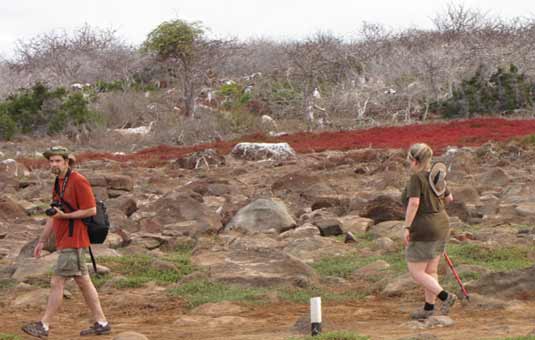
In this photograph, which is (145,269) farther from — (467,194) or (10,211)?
(467,194)

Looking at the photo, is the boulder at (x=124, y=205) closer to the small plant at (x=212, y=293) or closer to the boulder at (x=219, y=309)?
the small plant at (x=212, y=293)

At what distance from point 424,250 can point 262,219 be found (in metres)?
6.22

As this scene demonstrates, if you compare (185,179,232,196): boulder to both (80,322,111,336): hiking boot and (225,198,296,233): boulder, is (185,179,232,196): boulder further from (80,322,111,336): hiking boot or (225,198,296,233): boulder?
(80,322,111,336): hiking boot

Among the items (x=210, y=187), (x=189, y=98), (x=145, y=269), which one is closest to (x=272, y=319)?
(x=145, y=269)

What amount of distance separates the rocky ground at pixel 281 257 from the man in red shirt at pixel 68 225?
41cm

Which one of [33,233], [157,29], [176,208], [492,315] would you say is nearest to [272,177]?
[176,208]

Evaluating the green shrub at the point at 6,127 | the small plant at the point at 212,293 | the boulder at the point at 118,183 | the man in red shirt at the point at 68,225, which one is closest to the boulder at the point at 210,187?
the boulder at the point at 118,183

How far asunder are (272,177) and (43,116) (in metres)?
17.4

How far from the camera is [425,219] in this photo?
22.9ft

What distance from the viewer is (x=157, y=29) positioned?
41062 mm

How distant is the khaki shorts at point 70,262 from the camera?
276 inches

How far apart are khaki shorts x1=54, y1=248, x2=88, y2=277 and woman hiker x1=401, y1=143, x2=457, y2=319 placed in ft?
7.83

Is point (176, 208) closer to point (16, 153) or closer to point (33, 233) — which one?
point (33, 233)

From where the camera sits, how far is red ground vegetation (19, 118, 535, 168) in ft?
75.8
